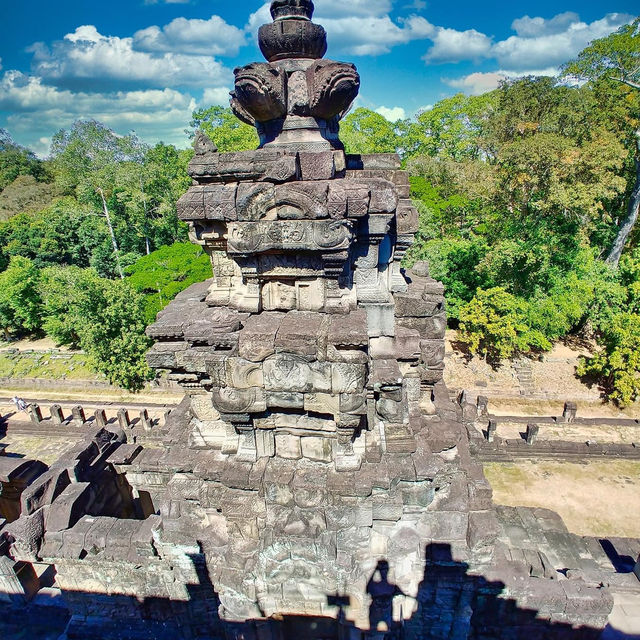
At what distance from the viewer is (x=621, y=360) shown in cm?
1623

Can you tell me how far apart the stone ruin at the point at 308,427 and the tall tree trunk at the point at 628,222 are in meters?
19.9

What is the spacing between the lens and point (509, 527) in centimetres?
947

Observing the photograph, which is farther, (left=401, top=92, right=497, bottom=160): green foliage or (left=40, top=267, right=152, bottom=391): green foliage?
(left=401, top=92, right=497, bottom=160): green foliage

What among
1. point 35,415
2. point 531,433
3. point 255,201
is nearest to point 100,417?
point 35,415

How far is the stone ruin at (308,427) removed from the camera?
190 inches

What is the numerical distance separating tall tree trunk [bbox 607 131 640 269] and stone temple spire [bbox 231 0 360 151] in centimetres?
2039

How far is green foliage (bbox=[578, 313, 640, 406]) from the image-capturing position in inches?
634

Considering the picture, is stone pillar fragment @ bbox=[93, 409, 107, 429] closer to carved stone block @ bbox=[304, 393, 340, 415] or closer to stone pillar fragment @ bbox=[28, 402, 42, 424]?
stone pillar fragment @ bbox=[28, 402, 42, 424]

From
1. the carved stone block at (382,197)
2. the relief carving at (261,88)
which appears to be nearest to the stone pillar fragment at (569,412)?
the carved stone block at (382,197)

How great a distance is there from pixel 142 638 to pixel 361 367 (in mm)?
7334

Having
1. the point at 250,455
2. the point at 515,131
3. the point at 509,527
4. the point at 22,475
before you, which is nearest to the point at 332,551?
the point at 250,455

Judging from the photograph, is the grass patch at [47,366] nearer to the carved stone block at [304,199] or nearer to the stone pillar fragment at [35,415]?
the stone pillar fragment at [35,415]

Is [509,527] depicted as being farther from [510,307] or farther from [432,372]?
[510,307]

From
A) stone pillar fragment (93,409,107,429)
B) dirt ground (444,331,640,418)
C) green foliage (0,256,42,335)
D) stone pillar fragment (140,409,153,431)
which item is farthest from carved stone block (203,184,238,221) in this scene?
green foliage (0,256,42,335)
